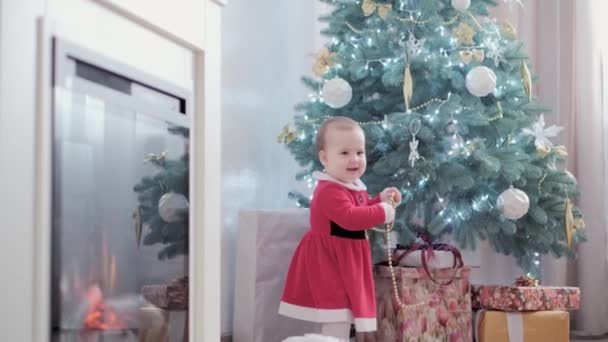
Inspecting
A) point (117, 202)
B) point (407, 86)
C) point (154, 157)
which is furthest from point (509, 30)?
point (117, 202)

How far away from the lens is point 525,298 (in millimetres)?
2561

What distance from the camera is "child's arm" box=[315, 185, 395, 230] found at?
7.55 ft

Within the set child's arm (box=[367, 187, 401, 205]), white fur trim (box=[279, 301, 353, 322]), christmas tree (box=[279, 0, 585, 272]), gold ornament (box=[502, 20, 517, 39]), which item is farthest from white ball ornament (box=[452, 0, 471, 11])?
white fur trim (box=[279, 301, 353, 322])

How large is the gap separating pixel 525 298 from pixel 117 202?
177cm

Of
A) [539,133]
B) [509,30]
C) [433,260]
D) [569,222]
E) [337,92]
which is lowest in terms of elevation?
[433,260]

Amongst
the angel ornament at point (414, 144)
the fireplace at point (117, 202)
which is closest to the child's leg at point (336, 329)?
the angel ornament at point (414, 144)

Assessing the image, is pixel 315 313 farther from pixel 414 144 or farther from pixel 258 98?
pixel 258 98

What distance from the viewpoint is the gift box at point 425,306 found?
2463 millimetres

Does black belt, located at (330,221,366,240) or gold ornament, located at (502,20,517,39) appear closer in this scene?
black belt, located at (330,221,366,240)

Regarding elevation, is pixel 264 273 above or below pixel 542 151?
below

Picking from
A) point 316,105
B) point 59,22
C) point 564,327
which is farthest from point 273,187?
point 59,22

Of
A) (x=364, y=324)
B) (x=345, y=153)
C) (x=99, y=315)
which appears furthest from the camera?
(x=345, y=153)

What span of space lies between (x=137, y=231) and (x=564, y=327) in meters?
1.81

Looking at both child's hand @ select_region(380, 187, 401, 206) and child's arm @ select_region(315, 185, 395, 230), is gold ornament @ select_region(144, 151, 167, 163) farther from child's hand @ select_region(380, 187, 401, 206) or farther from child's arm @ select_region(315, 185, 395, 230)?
child's hand @ select_region(380, 187, 401, 206)
